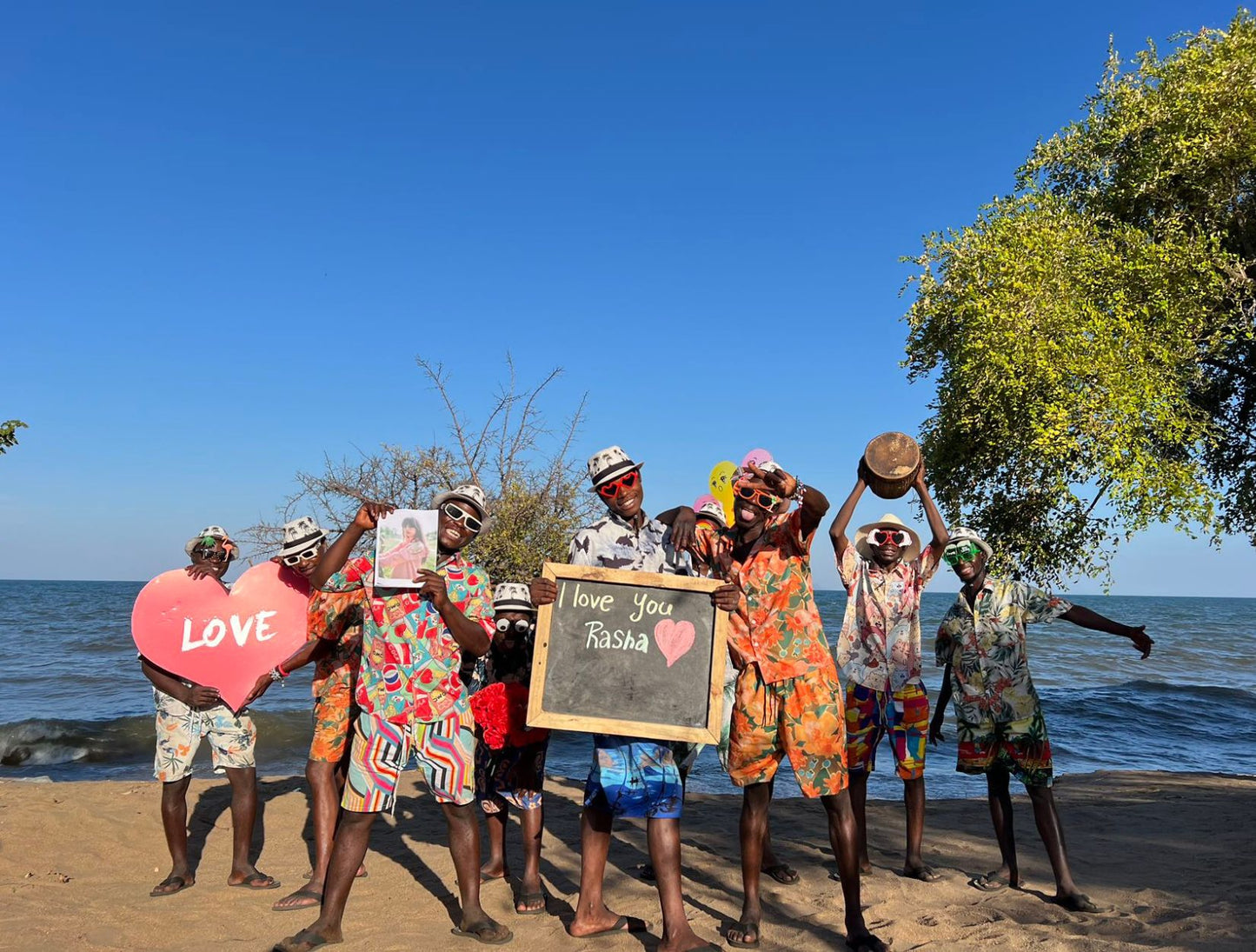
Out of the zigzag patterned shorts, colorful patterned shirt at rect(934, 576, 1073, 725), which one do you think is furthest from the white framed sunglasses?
colorful patterned shirt at rect(934, 576, 1073, 725)

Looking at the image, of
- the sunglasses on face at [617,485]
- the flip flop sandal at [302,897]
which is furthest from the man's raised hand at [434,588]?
the flip flop sandal at [302,897]

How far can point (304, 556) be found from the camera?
554cm

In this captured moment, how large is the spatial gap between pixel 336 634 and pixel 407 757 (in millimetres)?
1036

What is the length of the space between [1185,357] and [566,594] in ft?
31.1

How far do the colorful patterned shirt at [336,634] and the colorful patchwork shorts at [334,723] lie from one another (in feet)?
0.07

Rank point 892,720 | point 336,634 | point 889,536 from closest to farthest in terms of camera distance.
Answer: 1. point 336,634
2. point 892,720
3. point 889,536

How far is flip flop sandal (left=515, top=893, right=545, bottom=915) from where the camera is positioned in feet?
17.2

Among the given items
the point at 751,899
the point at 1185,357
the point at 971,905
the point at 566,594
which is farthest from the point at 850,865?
the point at 1185,357

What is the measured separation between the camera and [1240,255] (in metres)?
12.0

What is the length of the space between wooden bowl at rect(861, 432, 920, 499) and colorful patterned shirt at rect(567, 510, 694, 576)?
3.50 ft

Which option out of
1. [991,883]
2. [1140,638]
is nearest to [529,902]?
[991,883]

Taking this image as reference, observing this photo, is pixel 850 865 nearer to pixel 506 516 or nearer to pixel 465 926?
pixel 465 926

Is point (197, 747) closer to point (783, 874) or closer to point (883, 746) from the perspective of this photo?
point (783, 874)

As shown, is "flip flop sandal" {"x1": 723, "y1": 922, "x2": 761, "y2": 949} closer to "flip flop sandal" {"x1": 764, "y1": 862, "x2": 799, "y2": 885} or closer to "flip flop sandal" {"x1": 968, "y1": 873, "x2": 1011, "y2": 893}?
"flip flop sandal" {"x1": 764, "y1": 862, "x2": 799, "y2": 885}
